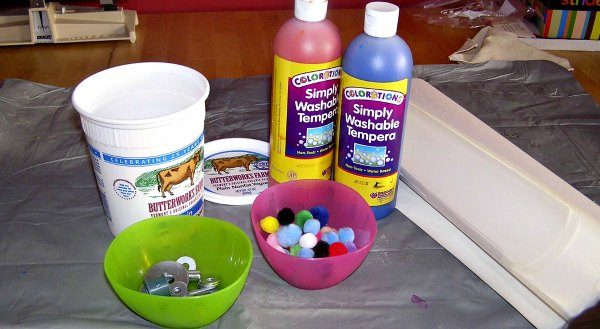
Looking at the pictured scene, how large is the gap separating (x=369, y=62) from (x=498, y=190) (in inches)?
7.6

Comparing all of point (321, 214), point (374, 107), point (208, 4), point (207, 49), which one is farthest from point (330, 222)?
point (208, 4)

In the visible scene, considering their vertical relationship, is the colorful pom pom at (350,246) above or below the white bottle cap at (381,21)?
below

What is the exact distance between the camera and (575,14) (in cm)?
124

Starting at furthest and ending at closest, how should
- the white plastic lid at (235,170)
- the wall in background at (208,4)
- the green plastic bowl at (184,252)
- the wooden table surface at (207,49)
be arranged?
Result: the wall in background at (208,4), the wooden table surface at (207,49), the white plastic lid at (235,170), the green plastic bowl at (184,252)

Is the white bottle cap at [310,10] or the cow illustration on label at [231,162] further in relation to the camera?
the cow illustration on label at [231,162]

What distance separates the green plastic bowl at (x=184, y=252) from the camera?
0.56m

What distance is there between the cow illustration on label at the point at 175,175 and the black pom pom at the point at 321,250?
0.15 m

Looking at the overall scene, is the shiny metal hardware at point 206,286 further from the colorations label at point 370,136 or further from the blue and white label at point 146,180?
the colorations label at point 370,136

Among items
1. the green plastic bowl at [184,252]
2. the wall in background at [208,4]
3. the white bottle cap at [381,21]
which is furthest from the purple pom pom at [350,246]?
the wall in background at [208,4]

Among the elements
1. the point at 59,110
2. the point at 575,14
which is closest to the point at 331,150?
the point at 59,110

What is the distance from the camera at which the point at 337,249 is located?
60 centimetres

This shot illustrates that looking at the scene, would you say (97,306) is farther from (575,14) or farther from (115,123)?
(575,14)

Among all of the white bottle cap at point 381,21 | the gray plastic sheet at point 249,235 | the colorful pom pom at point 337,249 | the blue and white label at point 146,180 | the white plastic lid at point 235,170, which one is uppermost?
the white bottle cap at point 381,21

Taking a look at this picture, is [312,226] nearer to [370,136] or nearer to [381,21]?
[370,136]
